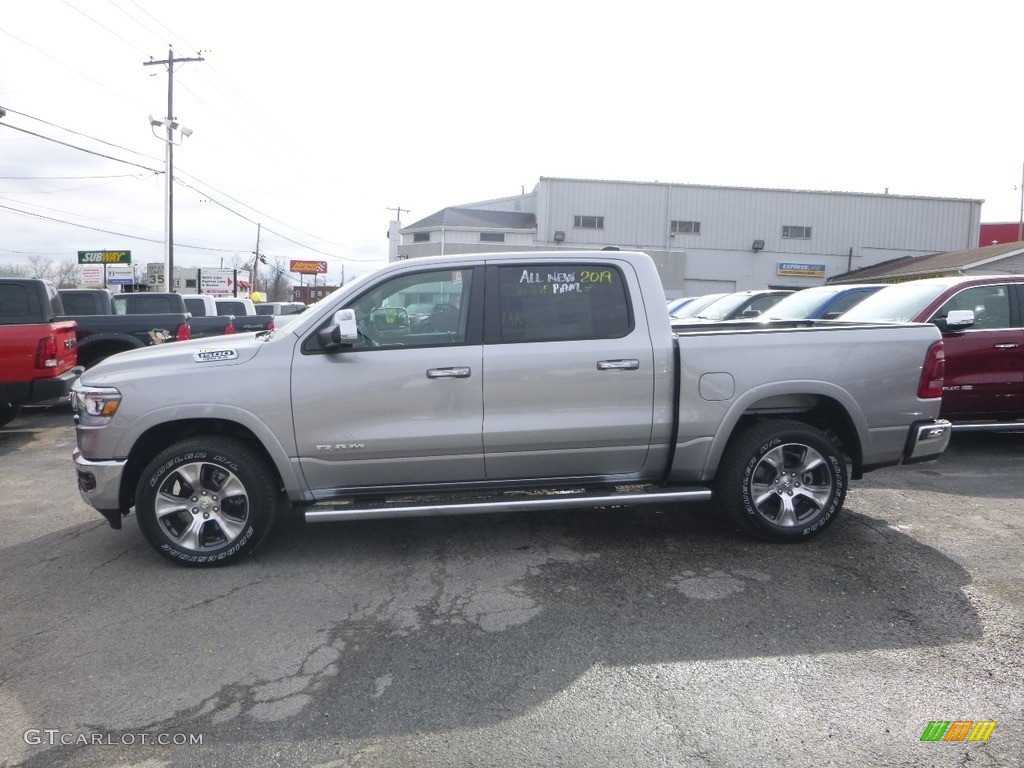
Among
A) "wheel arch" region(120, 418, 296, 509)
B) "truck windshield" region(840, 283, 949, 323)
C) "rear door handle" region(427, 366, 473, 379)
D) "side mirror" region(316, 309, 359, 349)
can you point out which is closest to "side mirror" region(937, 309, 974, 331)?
"truck windshield" region(840, 283, 949, 323)

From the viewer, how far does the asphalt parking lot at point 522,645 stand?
3.10 m

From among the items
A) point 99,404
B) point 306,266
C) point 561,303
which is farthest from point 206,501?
point 306,266

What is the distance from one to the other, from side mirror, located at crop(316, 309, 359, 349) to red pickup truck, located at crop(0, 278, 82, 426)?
20.0ft

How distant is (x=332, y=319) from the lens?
16.2ft

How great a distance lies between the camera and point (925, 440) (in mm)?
5328

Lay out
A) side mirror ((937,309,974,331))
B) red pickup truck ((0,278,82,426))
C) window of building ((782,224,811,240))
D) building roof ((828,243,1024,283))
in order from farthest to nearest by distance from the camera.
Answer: window of building ((782,224,811,240)) < building roof ((828,243,1024,283)) < red pickup truck ((0,278,82,426)) < side mirror ((937,309,974,331))

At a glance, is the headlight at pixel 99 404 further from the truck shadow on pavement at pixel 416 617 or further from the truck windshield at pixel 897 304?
the truck windshield at pixel 897 304

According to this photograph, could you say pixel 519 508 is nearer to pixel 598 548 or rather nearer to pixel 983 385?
pixel 598 548

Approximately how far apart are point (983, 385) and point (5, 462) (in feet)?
33.8

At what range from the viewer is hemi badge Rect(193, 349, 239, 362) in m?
4.92

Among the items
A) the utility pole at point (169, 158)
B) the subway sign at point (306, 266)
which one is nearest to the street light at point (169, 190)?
the utility pole at point (169, 158)

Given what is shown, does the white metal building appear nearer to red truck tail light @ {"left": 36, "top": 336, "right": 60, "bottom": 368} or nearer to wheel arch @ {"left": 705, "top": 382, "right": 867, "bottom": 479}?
red truck tail light @ {"left": 36, "top": 336, "right": 60, "bottom": 368}

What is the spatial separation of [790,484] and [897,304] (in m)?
4.30

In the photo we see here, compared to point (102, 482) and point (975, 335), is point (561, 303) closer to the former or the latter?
point (102, 482)
